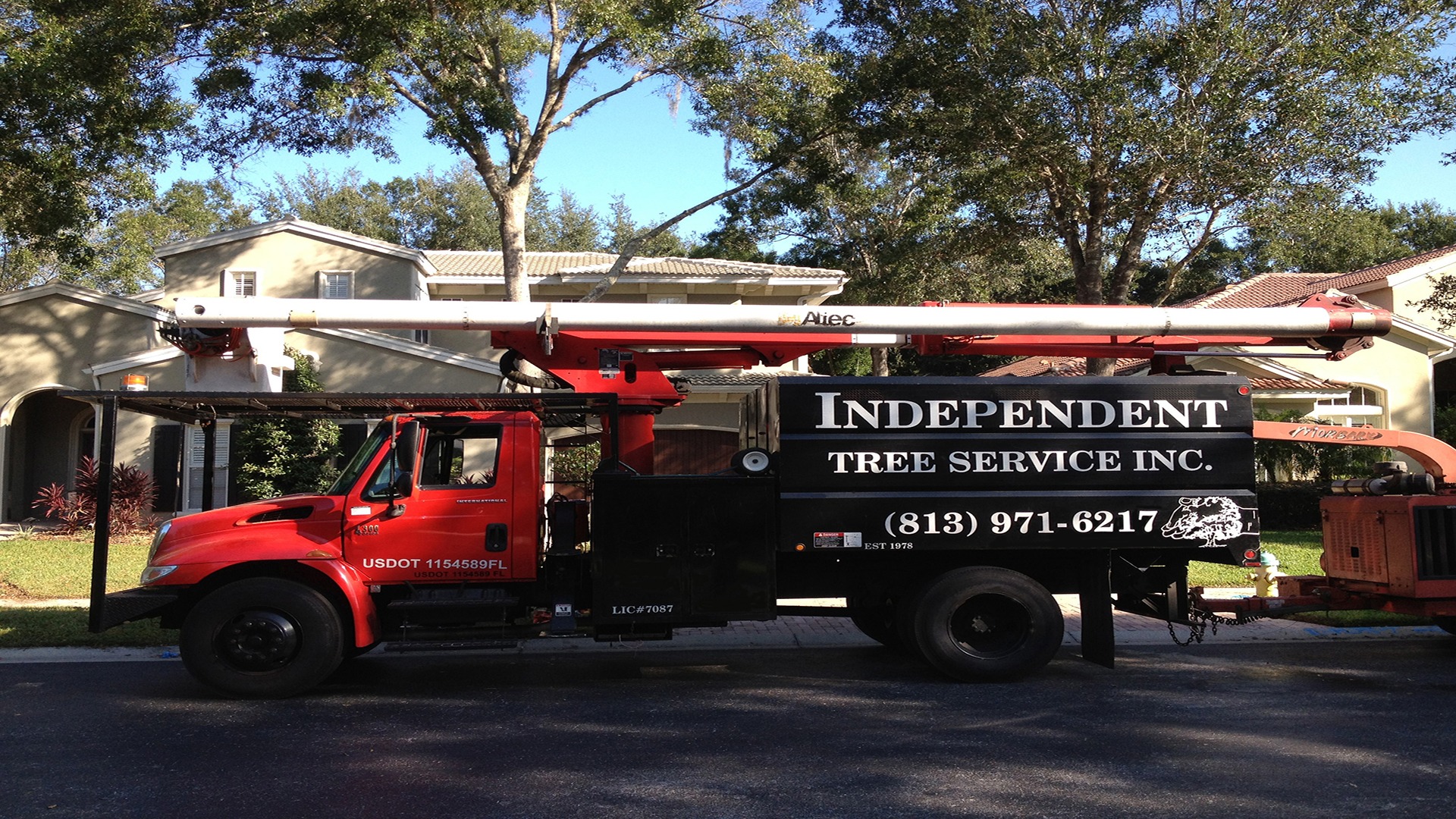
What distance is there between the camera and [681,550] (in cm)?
826

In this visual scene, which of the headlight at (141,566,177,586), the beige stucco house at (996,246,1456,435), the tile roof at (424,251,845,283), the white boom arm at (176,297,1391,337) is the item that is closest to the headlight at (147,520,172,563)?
the headlight at (141,566,177,586)

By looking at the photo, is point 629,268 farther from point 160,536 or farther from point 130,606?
point 130,606

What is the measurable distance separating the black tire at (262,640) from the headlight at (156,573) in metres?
0.34

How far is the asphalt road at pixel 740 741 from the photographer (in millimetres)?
5562

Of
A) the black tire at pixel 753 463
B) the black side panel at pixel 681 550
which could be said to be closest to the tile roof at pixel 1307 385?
the black tire at pixel 753 463

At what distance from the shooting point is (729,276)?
2466 cm

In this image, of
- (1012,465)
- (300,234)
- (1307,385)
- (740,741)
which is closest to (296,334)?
(300,234)

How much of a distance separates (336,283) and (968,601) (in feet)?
61.8

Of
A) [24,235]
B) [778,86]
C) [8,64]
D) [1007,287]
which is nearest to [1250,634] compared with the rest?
[778,86]

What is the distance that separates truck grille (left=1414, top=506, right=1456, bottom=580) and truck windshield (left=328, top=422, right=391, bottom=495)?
8.37 m

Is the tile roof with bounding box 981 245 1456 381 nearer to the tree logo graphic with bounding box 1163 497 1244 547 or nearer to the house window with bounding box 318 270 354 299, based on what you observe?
the house window with bounding box 318 270 354 299

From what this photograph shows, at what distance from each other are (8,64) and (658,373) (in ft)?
45.4

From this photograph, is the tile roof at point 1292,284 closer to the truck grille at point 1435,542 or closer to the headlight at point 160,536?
the truck grille at point 1435,542

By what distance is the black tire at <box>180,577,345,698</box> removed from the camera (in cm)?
788
